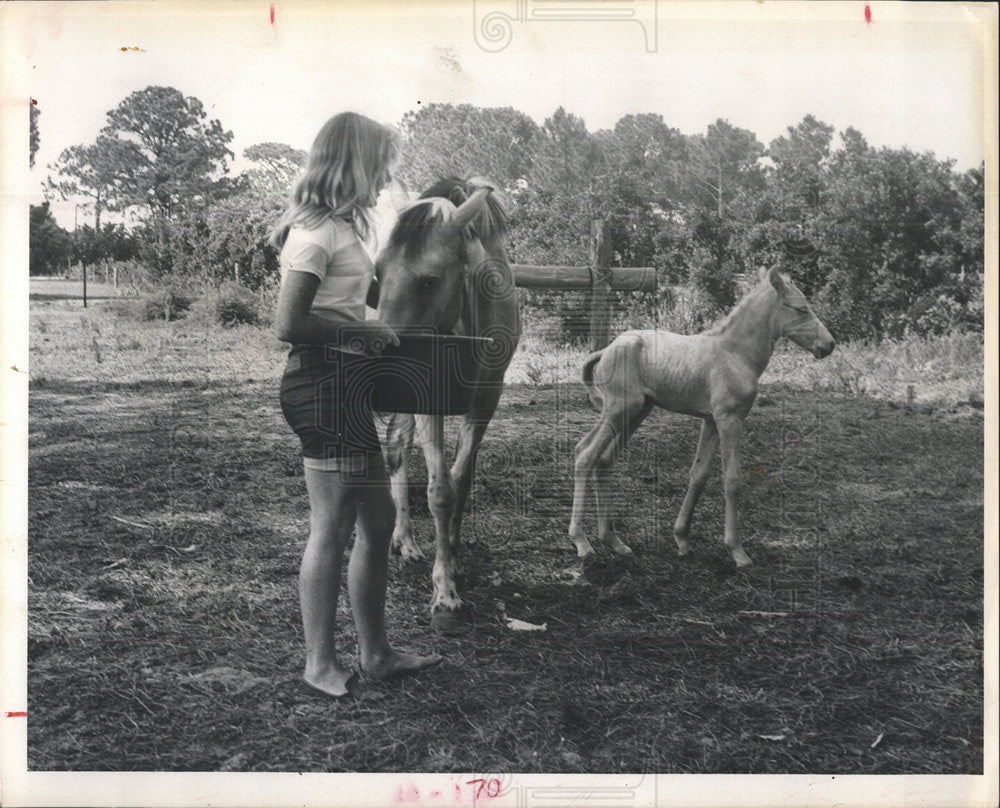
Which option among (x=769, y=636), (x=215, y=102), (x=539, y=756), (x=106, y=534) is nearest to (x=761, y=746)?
(x=769, y=636)

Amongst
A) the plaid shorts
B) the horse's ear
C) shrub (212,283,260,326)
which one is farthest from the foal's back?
shrub (212,283,260,326)

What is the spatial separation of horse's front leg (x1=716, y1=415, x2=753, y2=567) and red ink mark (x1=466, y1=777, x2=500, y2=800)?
4.45 ft

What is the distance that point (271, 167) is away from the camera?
3.88 meters

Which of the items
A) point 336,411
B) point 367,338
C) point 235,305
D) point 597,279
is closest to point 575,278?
point 597,279

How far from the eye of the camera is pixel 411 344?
12.1 ft

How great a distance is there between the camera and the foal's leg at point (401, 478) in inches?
151

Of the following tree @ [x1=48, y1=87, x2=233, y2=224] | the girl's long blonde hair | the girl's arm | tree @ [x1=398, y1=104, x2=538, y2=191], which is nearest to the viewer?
the girl's arm

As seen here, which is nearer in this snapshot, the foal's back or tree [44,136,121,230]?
the foal's back

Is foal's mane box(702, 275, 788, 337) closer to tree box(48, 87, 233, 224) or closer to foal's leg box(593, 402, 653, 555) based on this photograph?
foal's leg box(593, 402, 653, 555)

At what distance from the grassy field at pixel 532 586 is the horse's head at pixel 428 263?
1.47ft

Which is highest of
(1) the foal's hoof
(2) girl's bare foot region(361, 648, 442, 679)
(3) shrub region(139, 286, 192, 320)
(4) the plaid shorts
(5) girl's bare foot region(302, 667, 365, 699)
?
(3) shrub region(139, 286, 192, 320)

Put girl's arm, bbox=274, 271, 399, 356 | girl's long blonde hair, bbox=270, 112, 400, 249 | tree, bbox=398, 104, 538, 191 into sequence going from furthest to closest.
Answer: tree, bbox=398, 104, 538, 191, girl's long blonde hair, bbox=270, 112, 400, 249, girl's arm, bbox=274, 271, 399, 356

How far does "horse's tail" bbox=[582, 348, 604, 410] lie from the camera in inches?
153

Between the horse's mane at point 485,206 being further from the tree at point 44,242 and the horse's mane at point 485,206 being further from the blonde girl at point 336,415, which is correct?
the tree at point 44,242
